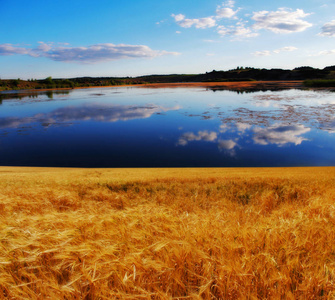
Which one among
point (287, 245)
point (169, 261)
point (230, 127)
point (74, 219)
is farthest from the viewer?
point (230, 127)

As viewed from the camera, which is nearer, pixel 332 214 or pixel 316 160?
pixel 332 214

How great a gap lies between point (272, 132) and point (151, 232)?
1054cm

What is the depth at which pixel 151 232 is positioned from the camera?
1604mm

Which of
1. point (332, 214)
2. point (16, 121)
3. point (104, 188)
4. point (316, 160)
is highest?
point (16, 121)

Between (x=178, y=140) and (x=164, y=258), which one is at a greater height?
(x=164, y=258)

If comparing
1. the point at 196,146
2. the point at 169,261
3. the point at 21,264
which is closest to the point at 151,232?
the point at 169,261

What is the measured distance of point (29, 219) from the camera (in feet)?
5.92

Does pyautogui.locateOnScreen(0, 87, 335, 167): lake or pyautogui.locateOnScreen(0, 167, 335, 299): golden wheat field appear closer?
pyautogui.locateOnScreen(0, 167, 335, 299): golden wheat field

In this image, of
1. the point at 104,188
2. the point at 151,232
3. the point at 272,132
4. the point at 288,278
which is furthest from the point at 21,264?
the point at 272,132

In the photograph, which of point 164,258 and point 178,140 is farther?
point 178,140

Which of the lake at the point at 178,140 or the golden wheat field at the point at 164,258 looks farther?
the lake at the point at 178,140

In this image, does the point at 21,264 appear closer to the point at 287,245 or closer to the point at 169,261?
the point at 169,261

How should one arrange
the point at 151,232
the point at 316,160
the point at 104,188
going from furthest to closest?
the point at 316,160
the point at 104,188
the point at 151,232

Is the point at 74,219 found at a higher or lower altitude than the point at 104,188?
higher
